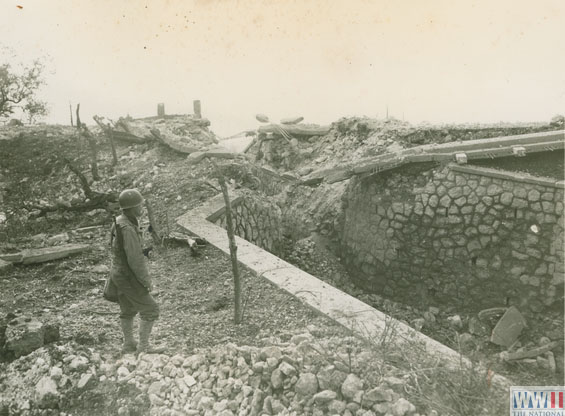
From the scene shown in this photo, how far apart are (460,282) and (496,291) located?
1.66ft

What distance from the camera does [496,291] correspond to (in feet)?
21.0

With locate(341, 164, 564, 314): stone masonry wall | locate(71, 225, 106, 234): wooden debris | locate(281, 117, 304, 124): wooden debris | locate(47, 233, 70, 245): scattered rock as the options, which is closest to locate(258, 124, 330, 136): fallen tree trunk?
locate(281, 117, 304, 124): wooden debris

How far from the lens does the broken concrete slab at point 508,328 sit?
5.82 metres

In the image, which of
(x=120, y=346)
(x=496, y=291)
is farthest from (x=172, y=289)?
(x=496, y=291)

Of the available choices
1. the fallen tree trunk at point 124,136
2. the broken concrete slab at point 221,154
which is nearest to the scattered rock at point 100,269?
the broken concrete slab at point 221,154

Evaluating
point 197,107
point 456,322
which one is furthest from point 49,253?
point 197,107

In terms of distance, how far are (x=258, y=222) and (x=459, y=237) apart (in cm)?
319

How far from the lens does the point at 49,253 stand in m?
5.76

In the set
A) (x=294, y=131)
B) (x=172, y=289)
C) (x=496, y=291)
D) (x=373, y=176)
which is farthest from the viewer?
(x=294, y=131)

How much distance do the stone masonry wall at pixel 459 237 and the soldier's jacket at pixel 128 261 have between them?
465 cm

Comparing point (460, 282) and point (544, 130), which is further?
point (544, 130)

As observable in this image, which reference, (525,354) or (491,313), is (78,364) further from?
(491,313)

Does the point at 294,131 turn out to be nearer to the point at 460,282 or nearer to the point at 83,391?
the point at 460,282

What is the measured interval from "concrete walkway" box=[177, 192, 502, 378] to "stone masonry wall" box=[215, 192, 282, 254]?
0.69m
